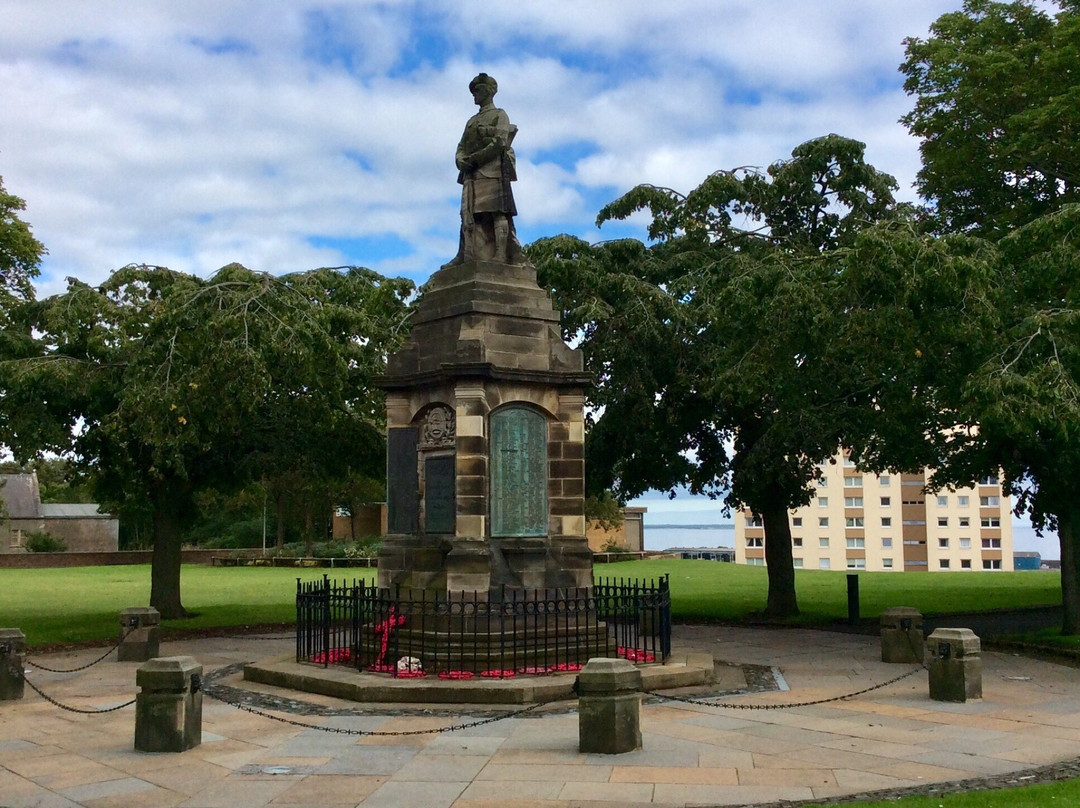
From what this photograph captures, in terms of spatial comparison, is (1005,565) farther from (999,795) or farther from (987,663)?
(999,795)

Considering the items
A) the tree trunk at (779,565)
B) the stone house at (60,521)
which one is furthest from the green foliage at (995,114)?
the stone house at (60,521)

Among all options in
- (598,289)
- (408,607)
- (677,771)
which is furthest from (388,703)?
(598,289)

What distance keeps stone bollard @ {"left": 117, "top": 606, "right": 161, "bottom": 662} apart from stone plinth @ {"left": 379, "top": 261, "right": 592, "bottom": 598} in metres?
4.58

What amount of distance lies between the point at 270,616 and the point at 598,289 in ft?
37.3

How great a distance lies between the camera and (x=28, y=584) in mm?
40062

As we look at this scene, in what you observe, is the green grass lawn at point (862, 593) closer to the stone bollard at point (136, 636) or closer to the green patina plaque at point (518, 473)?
the green patina plaque at point (518, 473)

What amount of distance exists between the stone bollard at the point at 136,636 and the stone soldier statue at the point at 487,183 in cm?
772

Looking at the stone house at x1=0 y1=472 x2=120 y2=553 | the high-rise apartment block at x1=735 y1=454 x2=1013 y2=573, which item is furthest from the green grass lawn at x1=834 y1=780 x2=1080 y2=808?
the high-rise apartment block at x1=735 y1=454 x2=1013 y2=573

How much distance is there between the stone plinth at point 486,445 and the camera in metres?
13.8

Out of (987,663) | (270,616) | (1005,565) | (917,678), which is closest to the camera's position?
(917,678)

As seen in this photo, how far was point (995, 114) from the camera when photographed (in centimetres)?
2045

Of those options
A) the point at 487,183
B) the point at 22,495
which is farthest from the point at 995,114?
the point at 22,495

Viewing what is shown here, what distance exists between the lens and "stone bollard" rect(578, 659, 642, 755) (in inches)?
366

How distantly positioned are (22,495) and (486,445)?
3258 inches
